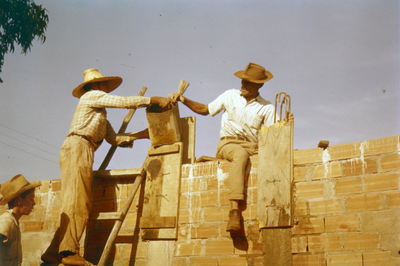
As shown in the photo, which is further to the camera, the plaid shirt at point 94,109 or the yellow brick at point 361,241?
the plaid shirt at point 94,109

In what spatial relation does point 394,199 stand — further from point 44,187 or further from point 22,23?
point 22,23

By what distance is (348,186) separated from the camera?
4.72 m

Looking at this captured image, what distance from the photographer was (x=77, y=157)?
5.54m

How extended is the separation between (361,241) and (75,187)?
3.30m


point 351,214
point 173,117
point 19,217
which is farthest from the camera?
point 19,217

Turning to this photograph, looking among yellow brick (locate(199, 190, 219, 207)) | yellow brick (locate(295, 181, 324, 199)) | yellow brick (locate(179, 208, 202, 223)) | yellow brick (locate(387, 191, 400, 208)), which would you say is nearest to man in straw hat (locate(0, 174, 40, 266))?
yellow brick (locate(179, 208, 202, 223))

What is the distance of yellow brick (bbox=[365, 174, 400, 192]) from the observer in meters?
4.54

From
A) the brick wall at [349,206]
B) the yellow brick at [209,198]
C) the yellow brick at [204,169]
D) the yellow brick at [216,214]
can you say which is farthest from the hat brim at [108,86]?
the brick wall at [349,206]

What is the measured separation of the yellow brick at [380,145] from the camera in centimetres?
465

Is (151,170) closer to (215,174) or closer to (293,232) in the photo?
(215,174)

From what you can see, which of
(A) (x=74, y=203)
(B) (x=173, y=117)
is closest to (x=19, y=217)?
(A) (x=74, y=203)

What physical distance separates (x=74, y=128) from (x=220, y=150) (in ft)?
6.16

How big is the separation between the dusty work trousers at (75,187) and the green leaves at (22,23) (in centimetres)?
404

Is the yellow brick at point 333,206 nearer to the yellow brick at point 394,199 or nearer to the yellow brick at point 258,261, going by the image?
the yellow brick at point 394,199
